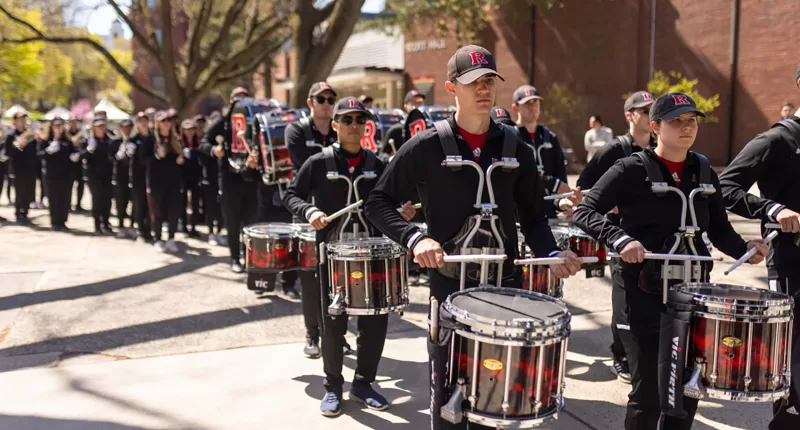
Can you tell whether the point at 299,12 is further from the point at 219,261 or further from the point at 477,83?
the point at 477,83

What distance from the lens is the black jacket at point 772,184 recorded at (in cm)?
373

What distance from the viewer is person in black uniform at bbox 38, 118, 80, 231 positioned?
40.2 ft

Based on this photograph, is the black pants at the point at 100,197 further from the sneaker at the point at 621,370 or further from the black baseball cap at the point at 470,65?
the black baseball cap at the point at 470,65

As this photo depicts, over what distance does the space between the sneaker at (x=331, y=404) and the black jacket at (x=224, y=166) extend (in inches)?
157

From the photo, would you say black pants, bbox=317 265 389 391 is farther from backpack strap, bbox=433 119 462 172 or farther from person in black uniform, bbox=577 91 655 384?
person in black uniform, bbox=577 91 655 384

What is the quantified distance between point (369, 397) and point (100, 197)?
30.8 feet

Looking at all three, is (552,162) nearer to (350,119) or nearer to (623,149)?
(623,149)

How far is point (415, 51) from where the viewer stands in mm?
29844

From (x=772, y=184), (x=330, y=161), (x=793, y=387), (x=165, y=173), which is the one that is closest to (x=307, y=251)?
(x=330, y=161)

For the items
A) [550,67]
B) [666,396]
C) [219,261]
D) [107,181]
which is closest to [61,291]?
[219,261]

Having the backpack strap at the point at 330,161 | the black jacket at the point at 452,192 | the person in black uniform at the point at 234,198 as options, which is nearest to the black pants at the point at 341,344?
the backpack strap at the point at 330,161

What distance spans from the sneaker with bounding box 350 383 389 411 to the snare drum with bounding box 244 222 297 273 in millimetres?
1426

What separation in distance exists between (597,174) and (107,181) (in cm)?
979

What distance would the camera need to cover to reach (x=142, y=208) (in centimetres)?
1106
